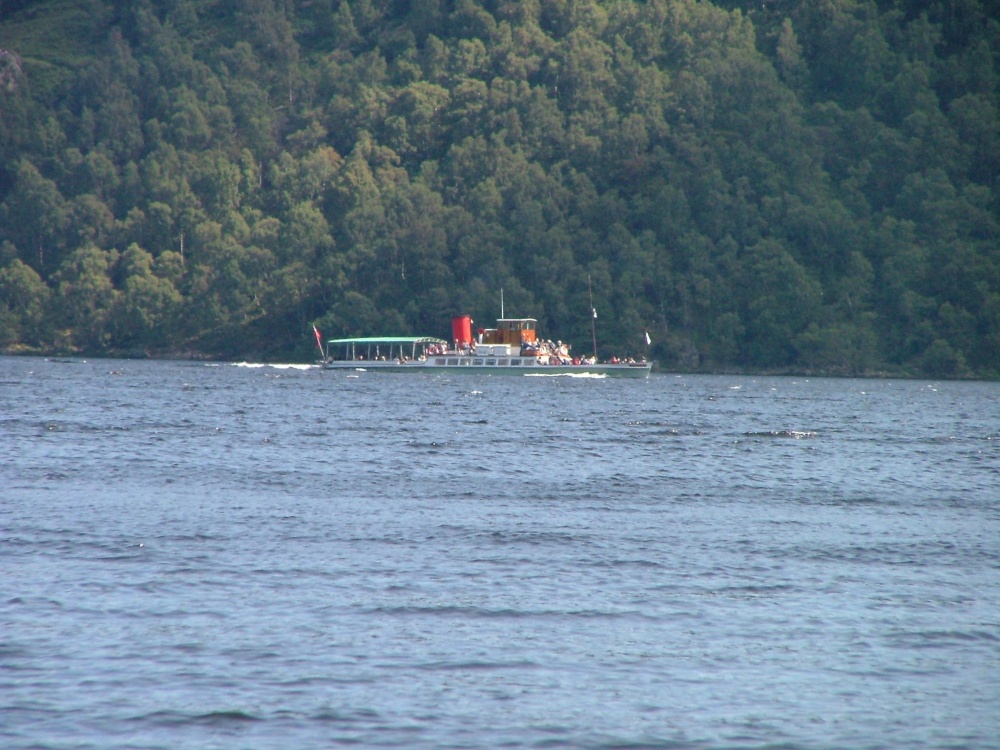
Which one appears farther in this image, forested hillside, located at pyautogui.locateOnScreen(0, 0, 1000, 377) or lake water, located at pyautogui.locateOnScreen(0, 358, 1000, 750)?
forested hillside, located at pyautogui.locateOnScreen(0, 0, 1000, 377)

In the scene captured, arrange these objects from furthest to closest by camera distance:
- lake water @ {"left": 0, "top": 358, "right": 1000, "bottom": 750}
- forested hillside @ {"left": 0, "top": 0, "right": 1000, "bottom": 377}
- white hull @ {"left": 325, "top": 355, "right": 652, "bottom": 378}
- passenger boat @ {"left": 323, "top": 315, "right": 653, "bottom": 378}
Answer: forested hillside @ {"left": 0, "top": 0, "right": 1000, "bottom": 377}
passenger boat @ {"left": 323, "top": 315, "right": 653, "bottom": 378}
white hull @ {"left": 325, "top": 355, "right": 652, "bottom": 378}
lake water @ {"left": 0, "top": 358, "right": 1000, "bottom": 750}

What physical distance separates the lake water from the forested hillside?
94250 mm

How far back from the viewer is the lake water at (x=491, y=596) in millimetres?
15516

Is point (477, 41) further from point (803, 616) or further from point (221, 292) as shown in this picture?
point (803, 616)

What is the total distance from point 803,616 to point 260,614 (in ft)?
27.6

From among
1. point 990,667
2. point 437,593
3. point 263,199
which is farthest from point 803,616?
point 263,199

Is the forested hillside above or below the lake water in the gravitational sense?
above

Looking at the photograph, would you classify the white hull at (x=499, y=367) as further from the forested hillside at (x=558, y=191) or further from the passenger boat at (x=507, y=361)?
the forested hillside at (x=558, y=191)

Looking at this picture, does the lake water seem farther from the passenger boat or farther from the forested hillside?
the forested hillside

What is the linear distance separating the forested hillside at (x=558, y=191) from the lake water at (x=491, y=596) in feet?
309

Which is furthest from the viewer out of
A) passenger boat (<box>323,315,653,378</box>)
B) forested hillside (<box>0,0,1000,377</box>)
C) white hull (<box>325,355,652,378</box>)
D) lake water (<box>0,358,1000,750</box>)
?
forested hillside (<box>0,0,1000,377</box>)

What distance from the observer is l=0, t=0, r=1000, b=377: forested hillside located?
14138 centimetres

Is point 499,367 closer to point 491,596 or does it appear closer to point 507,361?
point 507,361

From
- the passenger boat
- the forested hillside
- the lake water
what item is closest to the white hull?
the passenger boat
